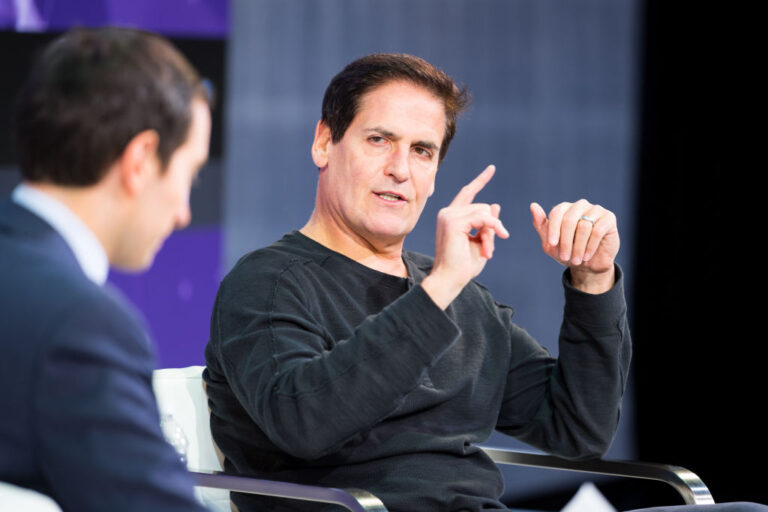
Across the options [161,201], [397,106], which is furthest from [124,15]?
[161,201]

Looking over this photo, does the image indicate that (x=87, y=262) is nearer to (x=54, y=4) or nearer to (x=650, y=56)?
(x=54, y=4)

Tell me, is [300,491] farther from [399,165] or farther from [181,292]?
[181,292]

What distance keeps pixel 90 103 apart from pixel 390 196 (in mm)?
1062

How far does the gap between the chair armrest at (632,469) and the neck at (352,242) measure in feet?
1.51

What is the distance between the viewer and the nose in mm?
1940

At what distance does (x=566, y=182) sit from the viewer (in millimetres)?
4488

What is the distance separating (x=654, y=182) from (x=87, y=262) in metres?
3.95

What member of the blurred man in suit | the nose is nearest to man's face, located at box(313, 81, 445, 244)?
the nose

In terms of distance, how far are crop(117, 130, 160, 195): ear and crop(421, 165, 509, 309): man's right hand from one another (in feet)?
2.07

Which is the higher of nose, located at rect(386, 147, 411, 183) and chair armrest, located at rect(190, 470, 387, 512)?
nose, located at rect(386, 147, 411, 183)

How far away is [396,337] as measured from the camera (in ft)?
4.95

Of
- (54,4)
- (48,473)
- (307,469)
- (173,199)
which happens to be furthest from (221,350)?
(54,4)

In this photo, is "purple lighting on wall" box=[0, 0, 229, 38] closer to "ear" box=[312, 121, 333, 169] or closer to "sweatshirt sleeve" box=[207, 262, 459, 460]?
"ear" box=[312, 121, 333, 169]

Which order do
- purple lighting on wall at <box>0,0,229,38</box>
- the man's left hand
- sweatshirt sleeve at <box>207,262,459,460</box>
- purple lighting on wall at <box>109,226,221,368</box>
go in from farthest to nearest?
purple lighting on wall at <box>109,226,221,368</box>, purple lighting on wall at <box>0,0,229,38</box>, the man's left hand, sweatshirt sleeve at <box>207,262,459,460</box>
